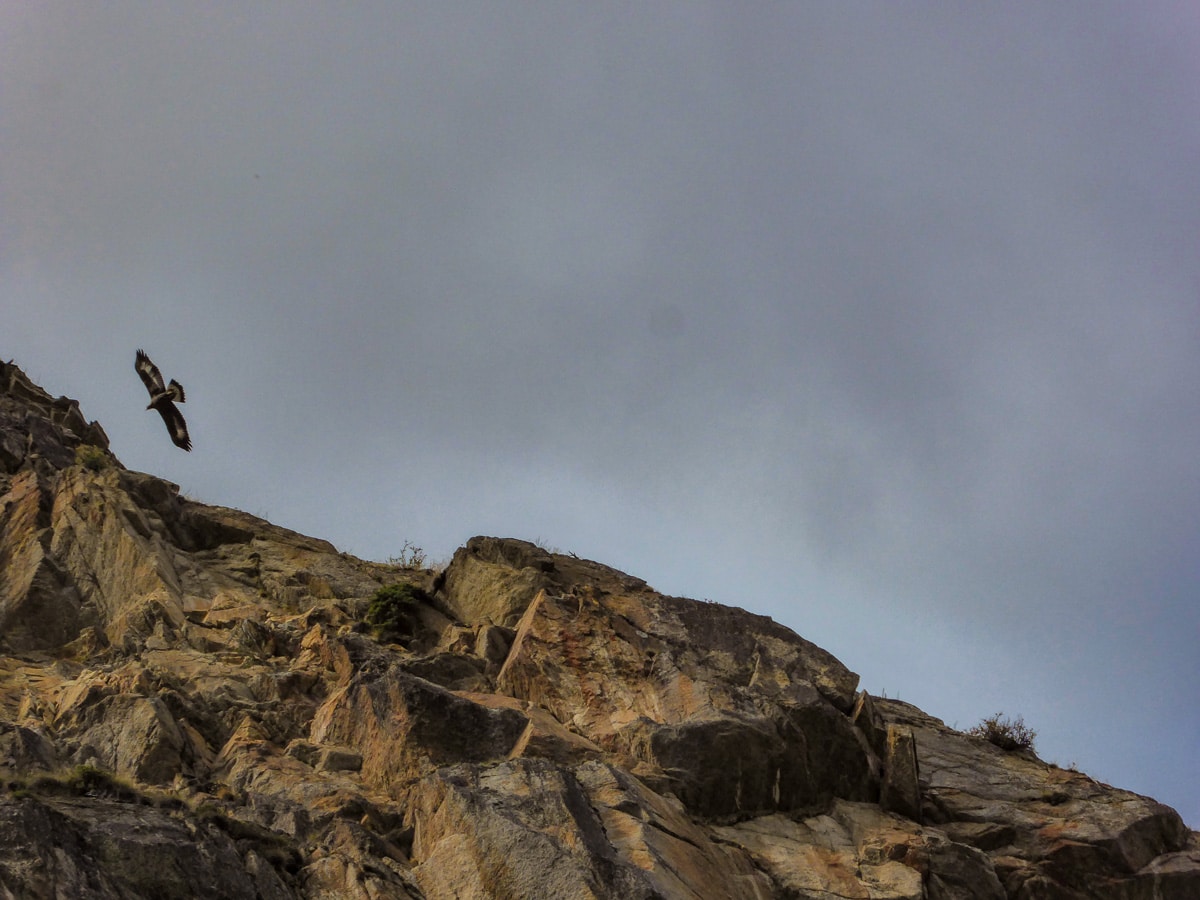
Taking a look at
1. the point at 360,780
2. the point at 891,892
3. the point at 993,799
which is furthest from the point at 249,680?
the point at 993,799

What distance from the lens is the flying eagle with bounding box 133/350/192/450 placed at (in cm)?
2648

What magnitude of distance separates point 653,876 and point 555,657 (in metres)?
7.53

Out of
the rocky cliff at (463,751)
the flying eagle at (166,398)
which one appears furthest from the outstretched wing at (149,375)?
the rocky cliff at (463,751)

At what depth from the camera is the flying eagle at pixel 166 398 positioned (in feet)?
86.9

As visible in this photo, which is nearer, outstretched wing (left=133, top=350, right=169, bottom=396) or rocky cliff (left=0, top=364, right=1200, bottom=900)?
rocky cliff (left=0, top=364, right=1200, bottom=900)

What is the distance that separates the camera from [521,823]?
12.3 meters

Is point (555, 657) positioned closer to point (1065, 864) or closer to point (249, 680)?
point (249, 680)

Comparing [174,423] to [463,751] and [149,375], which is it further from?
[463,751]

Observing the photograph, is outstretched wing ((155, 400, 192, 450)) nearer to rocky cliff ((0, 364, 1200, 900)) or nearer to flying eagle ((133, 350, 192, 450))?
flying eagle ((133, 350, 192, 450))

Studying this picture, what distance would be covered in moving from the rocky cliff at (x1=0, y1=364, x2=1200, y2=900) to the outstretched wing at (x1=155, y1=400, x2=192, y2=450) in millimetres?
1690

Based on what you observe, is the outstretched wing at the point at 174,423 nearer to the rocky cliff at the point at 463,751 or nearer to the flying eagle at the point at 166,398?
the flying eagle at the point at 166,398

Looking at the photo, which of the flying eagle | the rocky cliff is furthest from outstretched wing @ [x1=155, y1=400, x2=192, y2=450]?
the rocky cliff

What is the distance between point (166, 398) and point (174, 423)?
2.11ft

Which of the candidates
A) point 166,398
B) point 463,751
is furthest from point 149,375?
point 463,751
